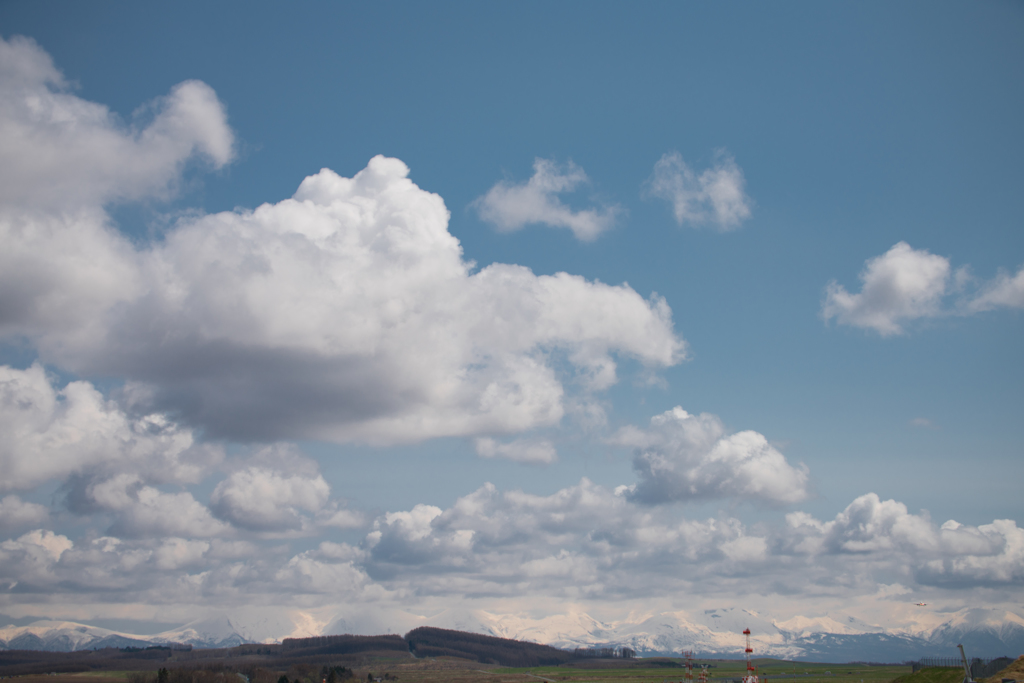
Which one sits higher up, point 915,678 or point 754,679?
point 754,679

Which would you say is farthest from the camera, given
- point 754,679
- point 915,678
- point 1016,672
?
point 915,678

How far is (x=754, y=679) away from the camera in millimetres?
46312

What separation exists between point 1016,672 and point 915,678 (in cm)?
6030

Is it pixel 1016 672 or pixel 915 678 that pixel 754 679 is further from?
pixel 915 678

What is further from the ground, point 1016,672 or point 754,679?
point 754,679

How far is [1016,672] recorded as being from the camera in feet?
300

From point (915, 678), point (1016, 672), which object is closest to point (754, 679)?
point (1016, 672)

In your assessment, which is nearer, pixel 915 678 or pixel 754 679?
pixel 754 679

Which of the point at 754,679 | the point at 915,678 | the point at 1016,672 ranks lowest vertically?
the point at 915,678

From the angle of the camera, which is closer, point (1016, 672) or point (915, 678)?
point (1016, 672)

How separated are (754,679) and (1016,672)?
6889 centimetres

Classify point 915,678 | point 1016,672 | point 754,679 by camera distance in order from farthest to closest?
1. point 915,678
2. point 1016,672
3. point 754,679

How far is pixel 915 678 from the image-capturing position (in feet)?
471

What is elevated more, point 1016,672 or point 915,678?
point 1016,672
